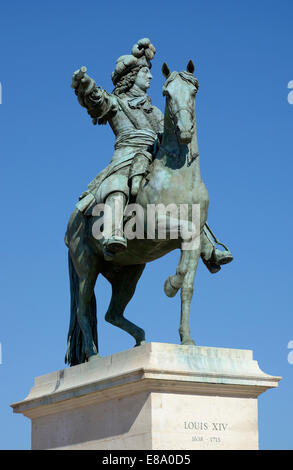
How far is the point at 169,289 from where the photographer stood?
46.6ft

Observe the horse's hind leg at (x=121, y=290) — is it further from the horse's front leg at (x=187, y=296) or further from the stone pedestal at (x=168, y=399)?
the horse's front leg at (x=187, y=296)

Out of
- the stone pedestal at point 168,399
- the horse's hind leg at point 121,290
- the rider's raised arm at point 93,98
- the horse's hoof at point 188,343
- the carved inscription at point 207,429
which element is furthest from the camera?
the horse's hind leg at point 121,290

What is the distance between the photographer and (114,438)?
45.0 feet

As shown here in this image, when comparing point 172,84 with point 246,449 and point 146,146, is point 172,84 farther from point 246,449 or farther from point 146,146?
point 246,449

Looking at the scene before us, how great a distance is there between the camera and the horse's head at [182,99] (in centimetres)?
1391

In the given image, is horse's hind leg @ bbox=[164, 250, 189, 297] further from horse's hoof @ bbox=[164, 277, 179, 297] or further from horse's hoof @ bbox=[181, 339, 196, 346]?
horse's hoof @ bbox=[181, 339, 196, 346]

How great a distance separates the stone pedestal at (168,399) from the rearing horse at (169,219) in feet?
1.76

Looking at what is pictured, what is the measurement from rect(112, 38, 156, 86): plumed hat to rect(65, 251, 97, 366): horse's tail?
2.66 m

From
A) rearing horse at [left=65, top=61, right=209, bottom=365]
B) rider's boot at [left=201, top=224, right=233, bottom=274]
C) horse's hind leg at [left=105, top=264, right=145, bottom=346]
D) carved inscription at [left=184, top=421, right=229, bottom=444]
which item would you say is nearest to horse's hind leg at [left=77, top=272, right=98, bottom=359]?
rearing horse at [left=65, top=61, right=209, bottom=365]

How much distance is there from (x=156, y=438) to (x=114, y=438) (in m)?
0.83

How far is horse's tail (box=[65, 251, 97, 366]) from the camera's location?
51.8 feet

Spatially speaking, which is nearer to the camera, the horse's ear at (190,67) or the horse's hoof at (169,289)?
the horse's hoof at (169,289)

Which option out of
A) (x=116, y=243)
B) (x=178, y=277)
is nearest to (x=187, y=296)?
(x=178, y=277)

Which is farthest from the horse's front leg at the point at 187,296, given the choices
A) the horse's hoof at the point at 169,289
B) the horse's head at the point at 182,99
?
the horse's head at the point at 182,99
